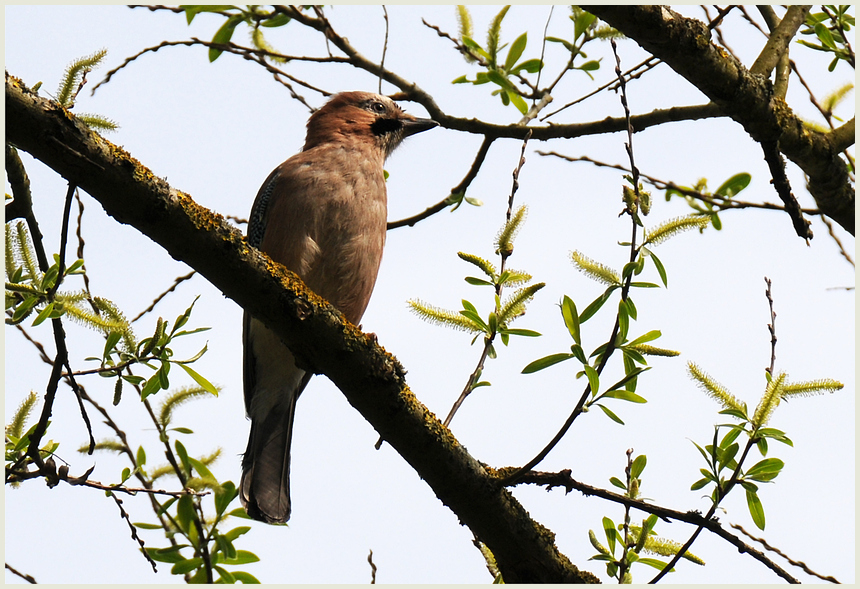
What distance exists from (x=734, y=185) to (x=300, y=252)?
300 cm

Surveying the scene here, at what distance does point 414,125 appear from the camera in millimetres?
7102

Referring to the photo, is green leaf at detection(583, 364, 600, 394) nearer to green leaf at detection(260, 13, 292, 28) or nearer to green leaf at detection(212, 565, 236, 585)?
green leaf at detection(212, 565, 236, 585)


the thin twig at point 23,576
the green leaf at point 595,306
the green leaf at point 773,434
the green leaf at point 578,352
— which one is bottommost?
the thin twig at point 23,576

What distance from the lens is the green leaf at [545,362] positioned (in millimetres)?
3223

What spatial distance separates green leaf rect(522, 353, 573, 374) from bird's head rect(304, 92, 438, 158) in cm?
387

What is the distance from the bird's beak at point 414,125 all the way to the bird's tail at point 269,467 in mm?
2600

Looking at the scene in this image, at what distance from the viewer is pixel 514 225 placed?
3697 mm

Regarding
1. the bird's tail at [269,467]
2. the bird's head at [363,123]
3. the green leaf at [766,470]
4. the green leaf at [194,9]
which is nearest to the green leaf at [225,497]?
the bird's tail at [269,467]

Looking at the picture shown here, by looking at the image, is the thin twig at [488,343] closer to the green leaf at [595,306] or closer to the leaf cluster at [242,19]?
the green leaf at [595,306]

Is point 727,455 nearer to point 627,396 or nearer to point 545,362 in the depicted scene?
point 627,396

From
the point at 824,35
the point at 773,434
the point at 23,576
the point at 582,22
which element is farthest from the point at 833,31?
the point at 23,576

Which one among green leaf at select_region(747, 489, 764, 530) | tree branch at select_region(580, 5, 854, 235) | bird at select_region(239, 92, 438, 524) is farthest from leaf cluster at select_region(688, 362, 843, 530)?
bird at select_region(239, 92, 438, 524)

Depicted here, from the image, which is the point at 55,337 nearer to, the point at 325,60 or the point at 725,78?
the point at 325,60

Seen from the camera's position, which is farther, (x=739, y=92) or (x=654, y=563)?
(x=739, y=92)
